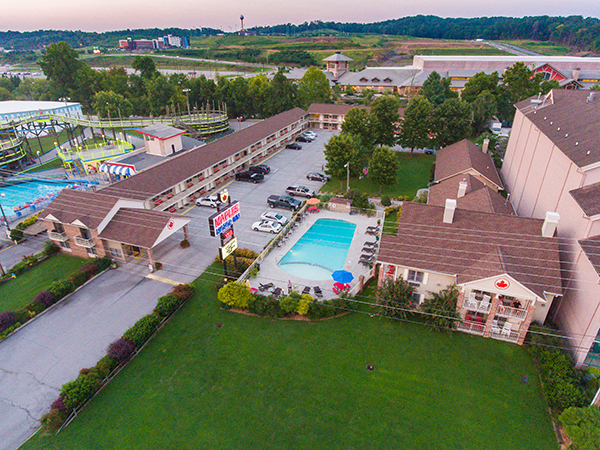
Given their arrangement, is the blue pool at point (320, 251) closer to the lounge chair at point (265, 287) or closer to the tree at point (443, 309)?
the lounge chair at point (265, 287)

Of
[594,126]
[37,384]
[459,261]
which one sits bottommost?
[37,384]

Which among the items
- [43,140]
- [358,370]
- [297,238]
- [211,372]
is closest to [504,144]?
[297,238]

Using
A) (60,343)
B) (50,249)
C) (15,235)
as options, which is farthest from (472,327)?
(15,235)

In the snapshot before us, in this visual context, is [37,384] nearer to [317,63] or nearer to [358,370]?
[358,370]

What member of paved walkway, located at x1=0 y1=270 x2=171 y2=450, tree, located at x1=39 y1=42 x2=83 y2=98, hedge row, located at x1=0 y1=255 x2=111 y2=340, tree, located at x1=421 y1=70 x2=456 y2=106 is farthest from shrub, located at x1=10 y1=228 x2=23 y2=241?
tree, located at x1=421 y1=70 x2=456 y2=106

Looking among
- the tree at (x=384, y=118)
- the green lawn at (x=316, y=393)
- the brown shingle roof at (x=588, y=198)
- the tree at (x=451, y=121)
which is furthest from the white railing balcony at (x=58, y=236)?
the tree at (x=451, y=121)

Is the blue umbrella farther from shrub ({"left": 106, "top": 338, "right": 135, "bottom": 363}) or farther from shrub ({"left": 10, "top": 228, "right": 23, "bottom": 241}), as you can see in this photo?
shrub ({"left": 10, "top": 228, "right": 23, "bottom": 241})

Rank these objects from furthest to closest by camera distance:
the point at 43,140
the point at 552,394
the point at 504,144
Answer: the point at 43,140 → the point at 504,144 → the point at 552,394
